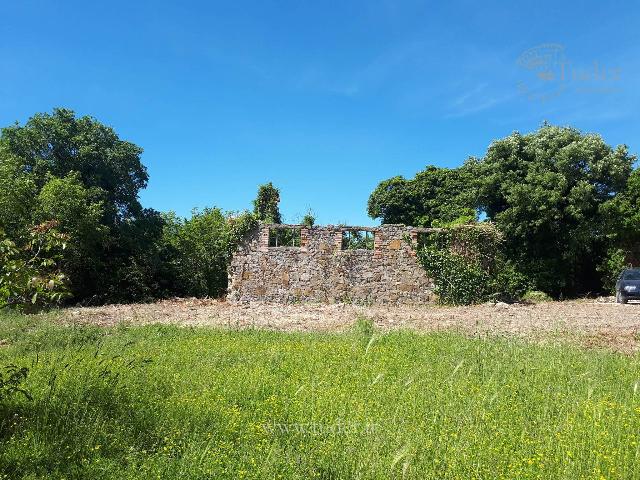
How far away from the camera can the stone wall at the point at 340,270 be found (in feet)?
60.7

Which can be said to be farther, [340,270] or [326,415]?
[340,270]

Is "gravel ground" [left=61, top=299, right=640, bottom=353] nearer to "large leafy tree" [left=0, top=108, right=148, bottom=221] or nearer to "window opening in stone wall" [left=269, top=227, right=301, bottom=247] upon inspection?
"window opening in stone wall" [left=269, top=227, right=301, bottom=247]

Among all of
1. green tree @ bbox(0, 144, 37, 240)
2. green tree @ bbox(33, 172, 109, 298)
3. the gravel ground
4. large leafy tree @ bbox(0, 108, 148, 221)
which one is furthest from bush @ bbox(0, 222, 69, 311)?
large leafy tree @ bbox(0, 108, 148, 221)

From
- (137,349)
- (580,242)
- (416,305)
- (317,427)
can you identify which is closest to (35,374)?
(137,349)

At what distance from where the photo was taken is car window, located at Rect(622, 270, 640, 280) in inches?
730

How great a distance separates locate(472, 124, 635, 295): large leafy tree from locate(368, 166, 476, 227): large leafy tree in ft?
33.4

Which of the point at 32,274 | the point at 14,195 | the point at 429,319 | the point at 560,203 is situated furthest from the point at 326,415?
the point at 560,203

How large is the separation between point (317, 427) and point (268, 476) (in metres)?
1.08

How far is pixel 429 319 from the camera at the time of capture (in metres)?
13.2

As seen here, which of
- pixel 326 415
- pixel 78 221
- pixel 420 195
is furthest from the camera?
pixel 420 195

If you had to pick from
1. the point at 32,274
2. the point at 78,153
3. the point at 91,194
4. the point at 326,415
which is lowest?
the point at 326,415

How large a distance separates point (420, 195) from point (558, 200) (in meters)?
15.3

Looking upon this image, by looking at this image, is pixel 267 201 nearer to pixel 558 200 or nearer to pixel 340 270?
pixel 340 270

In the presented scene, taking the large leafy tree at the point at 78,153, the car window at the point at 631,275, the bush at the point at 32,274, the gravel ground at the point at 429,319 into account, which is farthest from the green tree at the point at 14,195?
the car window at the point at 631,275
